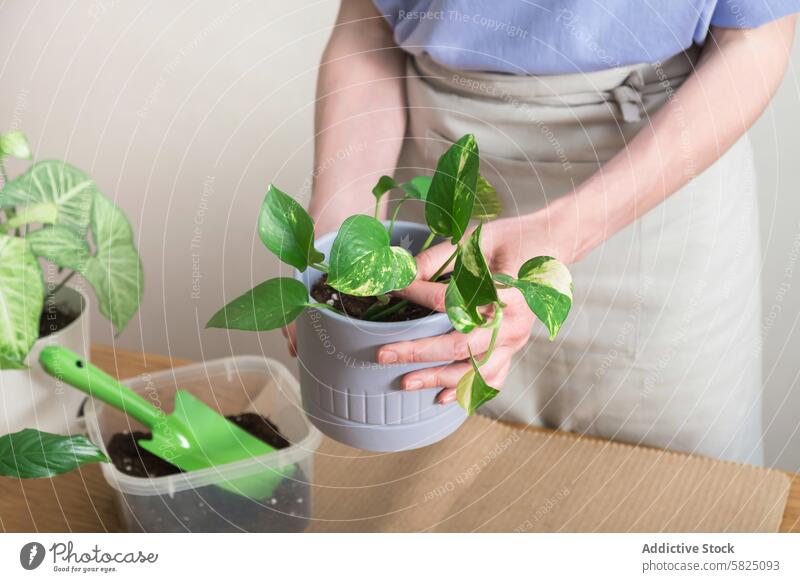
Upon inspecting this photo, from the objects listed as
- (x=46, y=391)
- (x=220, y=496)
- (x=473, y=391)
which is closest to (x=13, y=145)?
(x=46, y=391)

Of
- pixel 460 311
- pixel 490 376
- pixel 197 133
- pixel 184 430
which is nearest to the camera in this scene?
pixel 460 311

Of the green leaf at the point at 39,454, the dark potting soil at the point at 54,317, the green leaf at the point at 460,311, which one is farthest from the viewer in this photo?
the dark potting soil at the point at 54,317

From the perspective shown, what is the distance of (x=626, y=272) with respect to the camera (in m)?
0.57

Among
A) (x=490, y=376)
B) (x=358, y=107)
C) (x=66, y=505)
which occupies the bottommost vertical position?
(x=66, y=505)

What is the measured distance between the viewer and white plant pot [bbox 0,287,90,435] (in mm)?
469

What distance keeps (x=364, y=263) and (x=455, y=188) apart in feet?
0.15

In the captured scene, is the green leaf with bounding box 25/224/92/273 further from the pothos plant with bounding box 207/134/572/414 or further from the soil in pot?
the pothos plant with bounding box 207/134/572/414

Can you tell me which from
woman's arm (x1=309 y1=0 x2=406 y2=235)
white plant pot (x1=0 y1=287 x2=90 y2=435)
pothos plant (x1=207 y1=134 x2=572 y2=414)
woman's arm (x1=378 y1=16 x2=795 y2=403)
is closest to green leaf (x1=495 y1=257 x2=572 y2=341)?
Result: pothos plant (x1=207 y1=134 x2=572 y2=414)

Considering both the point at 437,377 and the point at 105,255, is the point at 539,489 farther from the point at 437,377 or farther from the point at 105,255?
the point at 105,255

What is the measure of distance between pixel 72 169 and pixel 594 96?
359 millimetres

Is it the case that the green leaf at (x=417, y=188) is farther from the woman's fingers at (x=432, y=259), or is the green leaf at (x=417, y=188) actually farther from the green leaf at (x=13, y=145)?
the green leaf at (x=13, y=145)

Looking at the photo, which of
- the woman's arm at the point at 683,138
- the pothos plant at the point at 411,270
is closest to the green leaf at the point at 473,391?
the pothos plant at the point at 411,270

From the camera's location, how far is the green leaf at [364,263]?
0.28 metres

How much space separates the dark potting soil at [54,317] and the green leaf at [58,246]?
0.03m
